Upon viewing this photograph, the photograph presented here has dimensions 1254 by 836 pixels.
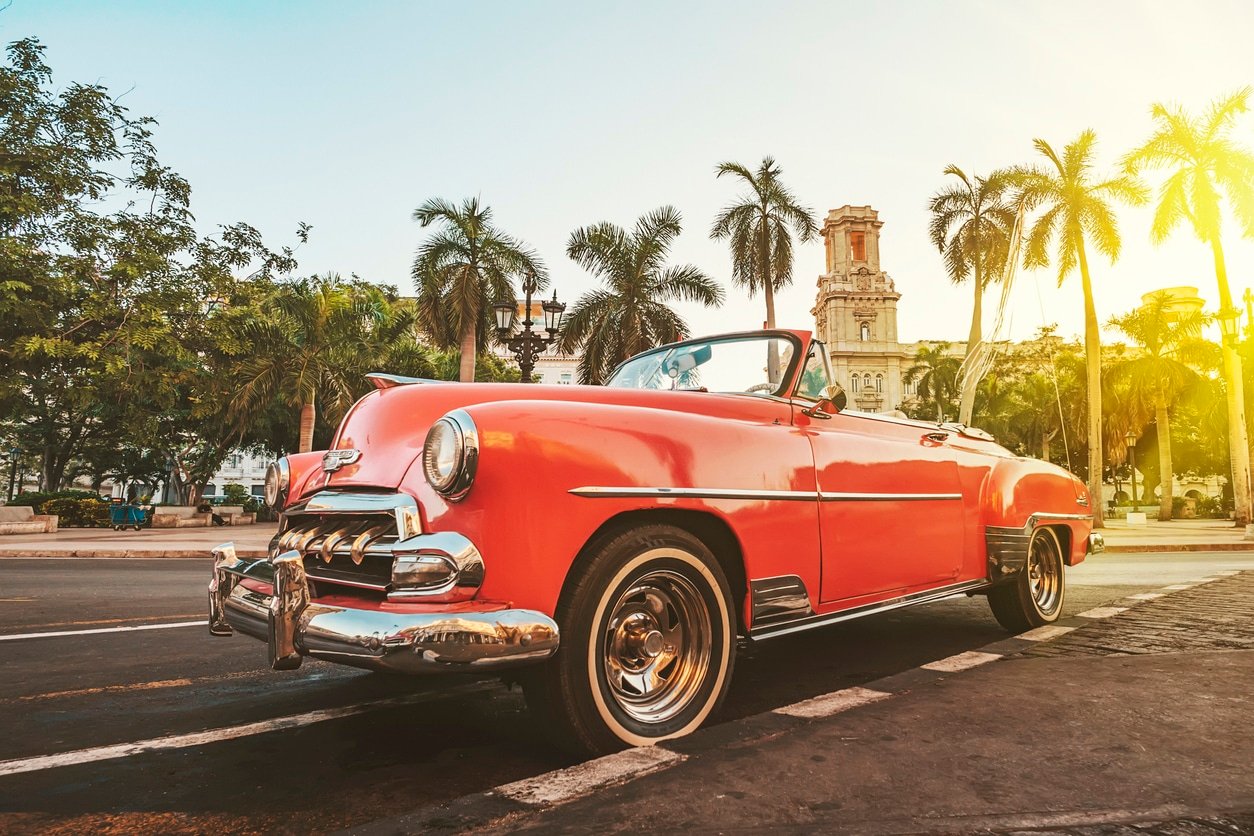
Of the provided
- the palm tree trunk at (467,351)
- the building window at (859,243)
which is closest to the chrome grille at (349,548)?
the palm tree trunk at (467,351)

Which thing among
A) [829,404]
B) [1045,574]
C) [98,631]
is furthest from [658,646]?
[98,631]

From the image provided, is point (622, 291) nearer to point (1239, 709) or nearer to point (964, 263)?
point (964, 263)

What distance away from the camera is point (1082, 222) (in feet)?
75.5

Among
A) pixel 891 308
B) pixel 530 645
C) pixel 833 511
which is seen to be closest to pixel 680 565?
pixel 530 645

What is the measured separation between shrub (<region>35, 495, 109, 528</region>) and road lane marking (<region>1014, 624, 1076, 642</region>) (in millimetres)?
26815

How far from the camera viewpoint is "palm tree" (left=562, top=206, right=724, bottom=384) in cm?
2400

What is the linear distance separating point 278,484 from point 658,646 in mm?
1888

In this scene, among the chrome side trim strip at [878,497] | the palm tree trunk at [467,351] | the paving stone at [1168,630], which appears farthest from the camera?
the palm tree trunk at [467,351]

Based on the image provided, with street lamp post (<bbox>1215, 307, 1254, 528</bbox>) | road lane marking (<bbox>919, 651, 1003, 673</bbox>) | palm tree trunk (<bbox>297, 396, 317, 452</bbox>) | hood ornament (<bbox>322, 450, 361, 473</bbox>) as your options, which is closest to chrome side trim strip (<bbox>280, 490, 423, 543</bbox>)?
hood ornament (<bbox>322, 450, 361, 473</bbox>)

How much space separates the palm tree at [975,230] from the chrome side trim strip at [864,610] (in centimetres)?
2411

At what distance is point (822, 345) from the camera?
4035 millimetres

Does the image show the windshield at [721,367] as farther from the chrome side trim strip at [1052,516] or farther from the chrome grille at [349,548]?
the chrome side trim strip at [1052,516]

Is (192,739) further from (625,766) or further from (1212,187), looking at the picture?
(1212,187)

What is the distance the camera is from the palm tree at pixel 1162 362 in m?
32.4
